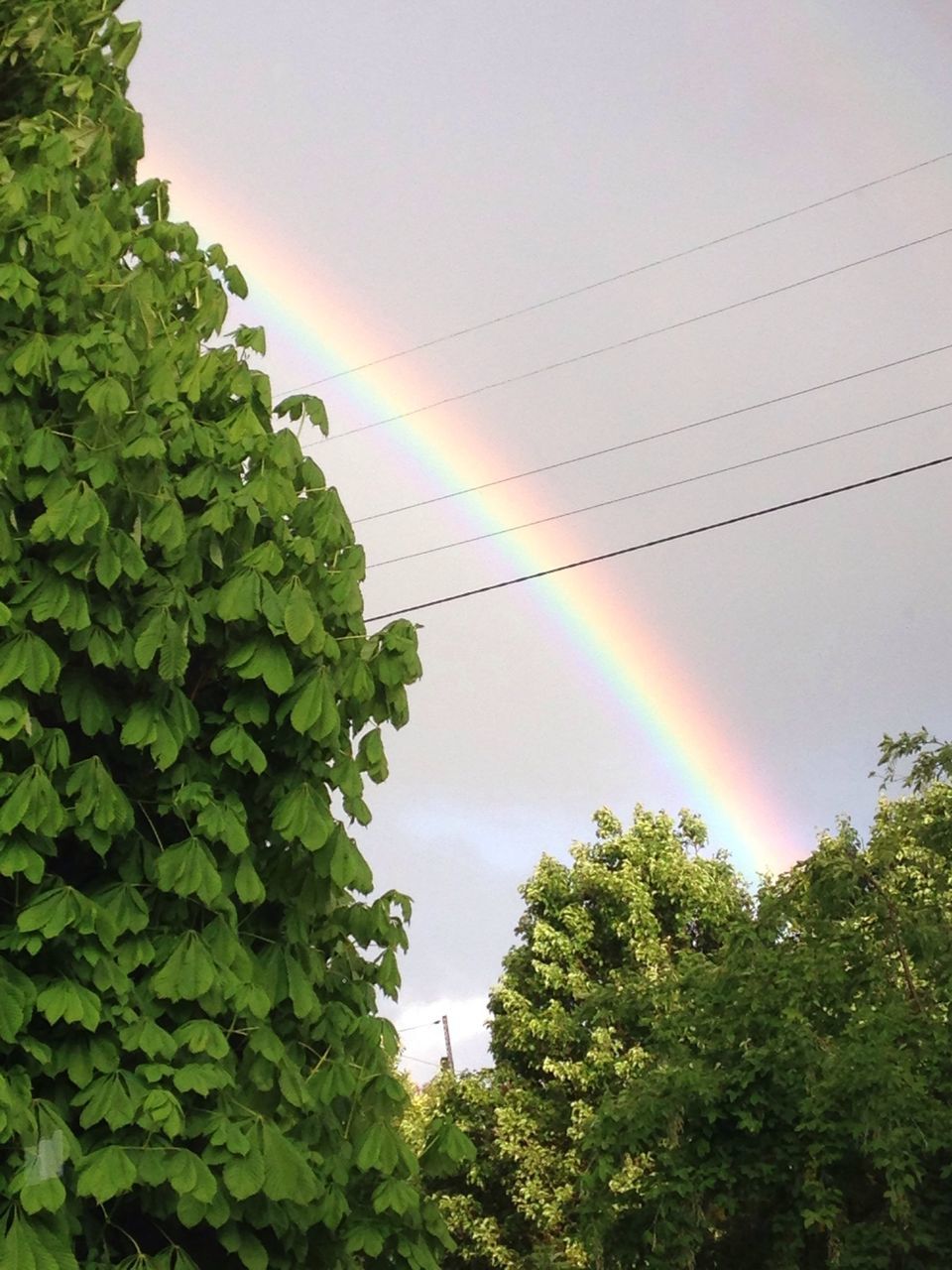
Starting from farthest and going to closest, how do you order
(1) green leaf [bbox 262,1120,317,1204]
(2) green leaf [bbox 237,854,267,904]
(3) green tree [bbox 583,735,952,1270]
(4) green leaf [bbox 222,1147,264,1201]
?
(3) green tree [bbox 583,735,952,1270]
(2) green leaf [bbox 237,854,267,904]
(1) green leaf [bbox 262,1120,317,1204]
(4) green leaf [bbox 222,1147,264,1201]

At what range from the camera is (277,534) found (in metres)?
5.36

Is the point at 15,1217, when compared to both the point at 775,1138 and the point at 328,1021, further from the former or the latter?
the point at 775,1138

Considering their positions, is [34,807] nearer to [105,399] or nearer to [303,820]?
[303,820]

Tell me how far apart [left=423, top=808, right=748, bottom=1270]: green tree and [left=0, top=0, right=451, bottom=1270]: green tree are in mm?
18461

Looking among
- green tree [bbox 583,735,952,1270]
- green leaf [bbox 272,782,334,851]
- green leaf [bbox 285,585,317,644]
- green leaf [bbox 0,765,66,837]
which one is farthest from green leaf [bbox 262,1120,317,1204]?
green tree [bbox 583,735,952,1270]

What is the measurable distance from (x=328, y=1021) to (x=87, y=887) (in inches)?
42.4

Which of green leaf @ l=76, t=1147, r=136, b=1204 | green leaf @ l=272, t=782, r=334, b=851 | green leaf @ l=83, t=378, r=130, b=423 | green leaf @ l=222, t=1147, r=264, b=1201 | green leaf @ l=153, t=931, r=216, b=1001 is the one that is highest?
green leaf @ l=83, t=378, r=130, b=423

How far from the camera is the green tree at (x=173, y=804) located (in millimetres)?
4355

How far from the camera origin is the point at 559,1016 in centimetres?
2411

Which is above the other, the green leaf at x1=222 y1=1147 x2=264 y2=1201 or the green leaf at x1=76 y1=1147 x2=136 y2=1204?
the green leaf at x1=222 y1=1147 x2=264 y2=1201

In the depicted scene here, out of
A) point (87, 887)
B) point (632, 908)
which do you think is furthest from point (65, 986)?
point (632, 908)

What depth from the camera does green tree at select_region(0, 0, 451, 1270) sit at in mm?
4355

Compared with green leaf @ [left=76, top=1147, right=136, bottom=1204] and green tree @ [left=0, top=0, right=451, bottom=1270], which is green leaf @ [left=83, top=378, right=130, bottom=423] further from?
green leaf @ [left=76, top=1147, right=136, bottom=1204]

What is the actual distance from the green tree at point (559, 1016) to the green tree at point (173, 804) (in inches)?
727
